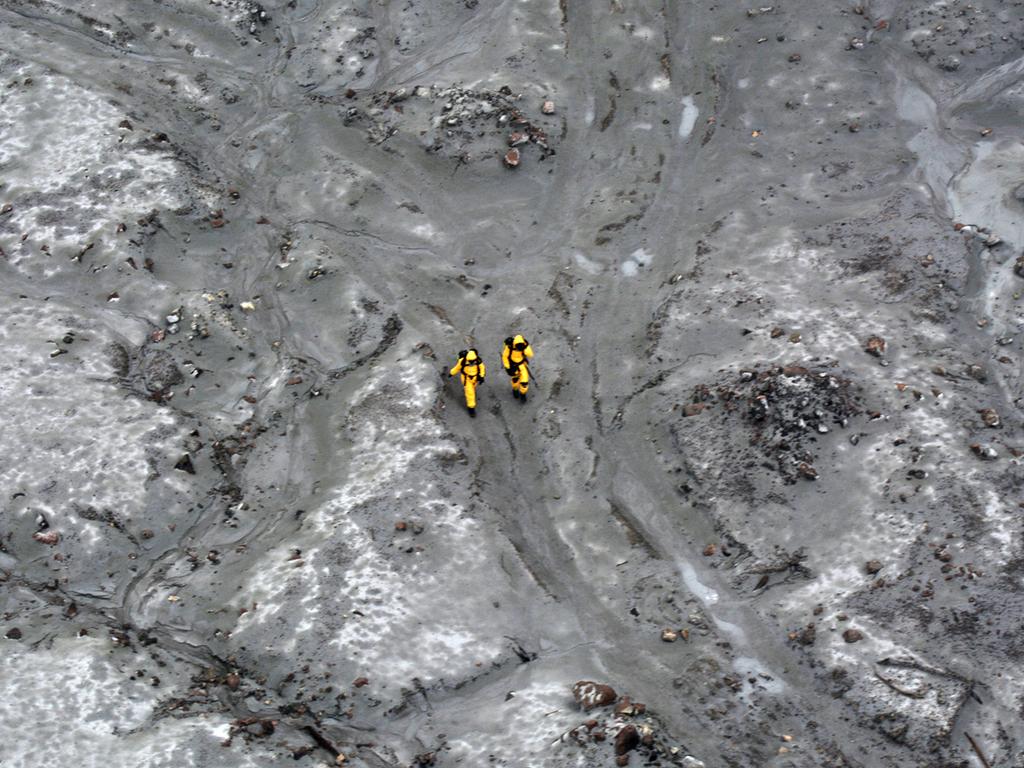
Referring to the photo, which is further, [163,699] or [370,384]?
[370,384]

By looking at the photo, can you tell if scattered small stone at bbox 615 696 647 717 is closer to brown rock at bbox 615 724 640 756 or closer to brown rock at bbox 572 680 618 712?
brown rock at bbox 572 680 618 712

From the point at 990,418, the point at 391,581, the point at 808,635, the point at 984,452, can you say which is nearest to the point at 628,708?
the point at 808,635

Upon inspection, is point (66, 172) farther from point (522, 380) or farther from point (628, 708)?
point (628, 708)

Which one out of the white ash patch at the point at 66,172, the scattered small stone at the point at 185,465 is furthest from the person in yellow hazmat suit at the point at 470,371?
the white ash patch at the point at 66,172

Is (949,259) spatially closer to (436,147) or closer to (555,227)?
(555,227)

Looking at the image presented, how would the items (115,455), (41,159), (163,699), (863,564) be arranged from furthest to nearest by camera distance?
(41,159)
(115,455)
(863,564)
(163,699)

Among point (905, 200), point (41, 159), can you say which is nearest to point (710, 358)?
point (905, 200)
